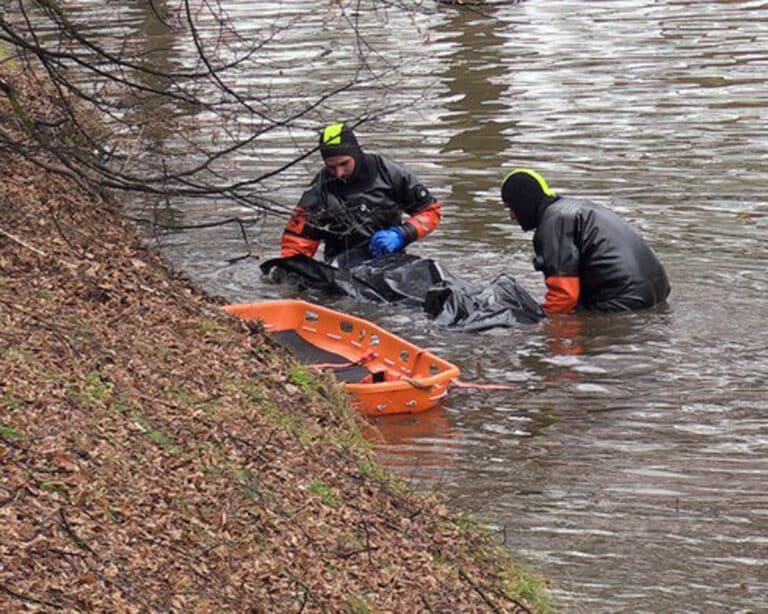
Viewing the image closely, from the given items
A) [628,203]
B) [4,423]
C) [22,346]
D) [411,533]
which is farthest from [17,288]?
[628,203]

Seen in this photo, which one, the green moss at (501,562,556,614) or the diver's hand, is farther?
the diver's hand

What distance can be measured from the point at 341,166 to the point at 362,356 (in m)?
2.36

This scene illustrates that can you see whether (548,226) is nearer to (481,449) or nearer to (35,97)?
(481,449)

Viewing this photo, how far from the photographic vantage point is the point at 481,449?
858 centimetres

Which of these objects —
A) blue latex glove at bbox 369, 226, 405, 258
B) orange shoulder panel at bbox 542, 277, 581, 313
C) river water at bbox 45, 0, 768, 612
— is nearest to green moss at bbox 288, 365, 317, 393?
river water at bbox 45, 0, 768, 612

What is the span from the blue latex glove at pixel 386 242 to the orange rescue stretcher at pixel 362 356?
181 centimetres

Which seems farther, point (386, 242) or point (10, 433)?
point (386, 242)

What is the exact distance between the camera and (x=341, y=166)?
1194 cm

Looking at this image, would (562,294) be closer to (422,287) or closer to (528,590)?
(422,287)

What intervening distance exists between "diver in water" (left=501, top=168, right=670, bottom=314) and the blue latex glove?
3.80 ft

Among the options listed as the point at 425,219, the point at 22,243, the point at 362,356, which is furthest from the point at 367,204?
the point at 22,243

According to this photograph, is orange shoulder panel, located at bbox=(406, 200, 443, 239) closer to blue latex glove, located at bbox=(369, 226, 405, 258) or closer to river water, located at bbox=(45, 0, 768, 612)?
blue latex glove, located at bbox=(369, 226, 405, 258)

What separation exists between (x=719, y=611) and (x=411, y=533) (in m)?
1.23

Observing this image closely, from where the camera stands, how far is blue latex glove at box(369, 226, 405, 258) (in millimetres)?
12089
